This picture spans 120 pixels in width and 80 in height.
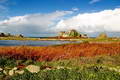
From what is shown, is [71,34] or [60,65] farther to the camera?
[71,34]

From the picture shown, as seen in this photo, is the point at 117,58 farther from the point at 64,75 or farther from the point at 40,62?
the point at 64,75

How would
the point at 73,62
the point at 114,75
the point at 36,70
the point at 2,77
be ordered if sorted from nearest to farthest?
1. the point at 114,75
2. the point at 2,77
3. the point at 36,70
4. the point at 73,62

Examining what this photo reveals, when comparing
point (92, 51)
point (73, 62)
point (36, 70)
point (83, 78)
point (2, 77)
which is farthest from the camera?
point (92, 51)

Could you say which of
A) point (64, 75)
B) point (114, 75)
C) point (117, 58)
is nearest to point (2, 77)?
point (64, 75)

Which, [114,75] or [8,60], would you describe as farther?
[8,60]

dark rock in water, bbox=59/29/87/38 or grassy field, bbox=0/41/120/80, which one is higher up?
dark rock in water, bbox=59/29/87/38

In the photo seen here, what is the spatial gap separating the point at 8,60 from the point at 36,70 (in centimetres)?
574

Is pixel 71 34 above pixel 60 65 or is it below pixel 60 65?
above

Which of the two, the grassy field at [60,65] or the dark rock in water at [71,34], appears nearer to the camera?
the grassy field at [60,65]

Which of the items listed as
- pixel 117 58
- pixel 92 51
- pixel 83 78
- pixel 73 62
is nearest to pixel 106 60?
pixel 117 58

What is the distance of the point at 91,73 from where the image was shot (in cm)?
1509

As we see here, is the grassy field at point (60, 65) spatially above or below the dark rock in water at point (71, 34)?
below

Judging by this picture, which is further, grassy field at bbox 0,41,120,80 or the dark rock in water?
the dark rock in water

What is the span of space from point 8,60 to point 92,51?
9.43 metres
